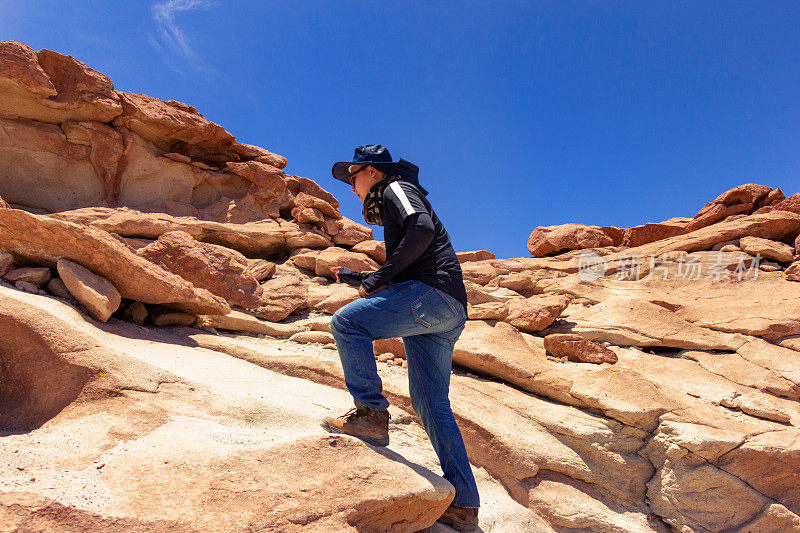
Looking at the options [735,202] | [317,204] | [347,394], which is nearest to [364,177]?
[347,394]

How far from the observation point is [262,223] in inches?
416

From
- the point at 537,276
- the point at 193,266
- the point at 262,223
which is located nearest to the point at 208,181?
the point at 262,223

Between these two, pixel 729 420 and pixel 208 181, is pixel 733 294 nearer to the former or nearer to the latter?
pixel 729 420

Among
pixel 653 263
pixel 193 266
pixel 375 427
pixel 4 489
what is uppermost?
pixel 653 263

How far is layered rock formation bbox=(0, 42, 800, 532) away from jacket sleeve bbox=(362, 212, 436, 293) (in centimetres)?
97

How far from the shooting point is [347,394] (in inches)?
152

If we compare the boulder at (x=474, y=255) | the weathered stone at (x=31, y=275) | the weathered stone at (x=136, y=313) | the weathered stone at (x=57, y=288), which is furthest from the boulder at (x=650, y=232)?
the weathered stone at (x=31, y=275)

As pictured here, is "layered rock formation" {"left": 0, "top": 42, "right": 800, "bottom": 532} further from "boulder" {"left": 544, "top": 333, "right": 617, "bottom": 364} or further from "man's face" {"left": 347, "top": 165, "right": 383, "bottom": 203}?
"man's face" {"left": 347, "top": 165, "right": 383, "bottom": 203}

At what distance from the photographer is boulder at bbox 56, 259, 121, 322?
3576mm

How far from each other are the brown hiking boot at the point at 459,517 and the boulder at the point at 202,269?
154 inches

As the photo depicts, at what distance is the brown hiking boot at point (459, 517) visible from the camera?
8.48 feet

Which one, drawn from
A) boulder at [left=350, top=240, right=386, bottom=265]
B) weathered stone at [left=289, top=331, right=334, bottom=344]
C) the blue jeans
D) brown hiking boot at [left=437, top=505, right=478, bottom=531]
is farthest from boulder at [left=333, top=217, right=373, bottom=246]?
brown hiking boot at [left=437, top=505, right=478, bottom=531]

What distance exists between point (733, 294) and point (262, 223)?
9.40 meters

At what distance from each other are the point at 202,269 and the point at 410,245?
4.24 m
